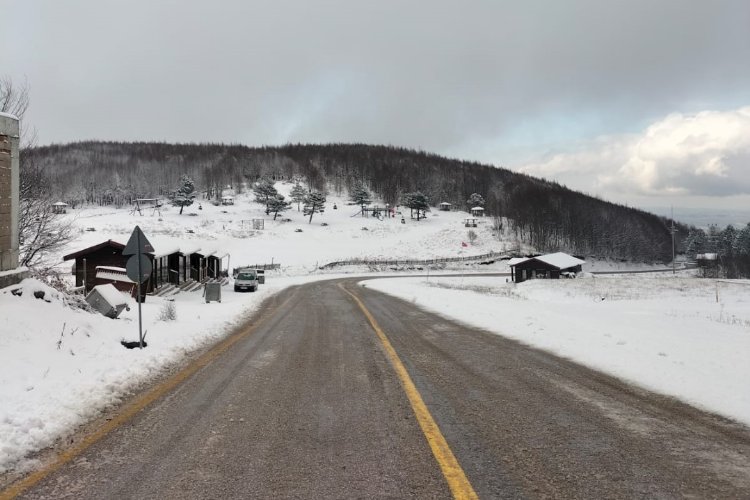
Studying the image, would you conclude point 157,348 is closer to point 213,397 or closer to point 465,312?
point 213,397

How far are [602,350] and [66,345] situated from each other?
9.95 meters

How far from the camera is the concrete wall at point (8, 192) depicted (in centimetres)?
935

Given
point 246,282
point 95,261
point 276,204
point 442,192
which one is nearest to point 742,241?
point 442,192

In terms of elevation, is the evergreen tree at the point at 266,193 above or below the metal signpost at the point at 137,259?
above

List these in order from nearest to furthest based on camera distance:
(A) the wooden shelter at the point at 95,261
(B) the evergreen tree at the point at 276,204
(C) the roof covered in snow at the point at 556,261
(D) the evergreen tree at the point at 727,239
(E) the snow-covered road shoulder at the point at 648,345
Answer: (E) the snow-covered road shoulder at the point at 648,345 → (A) the wooden shelter at the point at 95,261 → (C) the roof covered in snow at the point at 556,261 → (B) the evergreen tree at the point at 276,204 → (D) the evergreen tree at the point at 727,239

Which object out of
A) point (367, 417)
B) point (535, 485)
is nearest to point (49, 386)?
point (367, 417)

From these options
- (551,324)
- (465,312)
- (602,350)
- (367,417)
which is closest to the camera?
(367,417)

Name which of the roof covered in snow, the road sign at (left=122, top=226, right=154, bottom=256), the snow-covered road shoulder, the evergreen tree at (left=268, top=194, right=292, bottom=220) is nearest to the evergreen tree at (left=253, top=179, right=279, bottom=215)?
the evergreen tree at (left=268, top=194, right=292, bottom=220)

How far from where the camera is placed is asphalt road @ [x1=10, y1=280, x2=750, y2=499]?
3.58m

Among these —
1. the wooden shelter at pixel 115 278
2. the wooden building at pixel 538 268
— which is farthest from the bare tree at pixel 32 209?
the wooden building at pixel 538 268

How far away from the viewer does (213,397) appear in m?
6.16

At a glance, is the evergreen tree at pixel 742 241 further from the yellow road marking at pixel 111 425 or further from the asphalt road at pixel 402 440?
the yellow road marking at pixel 111 425

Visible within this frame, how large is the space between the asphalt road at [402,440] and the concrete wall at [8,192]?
539 cm

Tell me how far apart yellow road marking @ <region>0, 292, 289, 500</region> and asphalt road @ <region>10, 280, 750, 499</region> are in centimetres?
10
